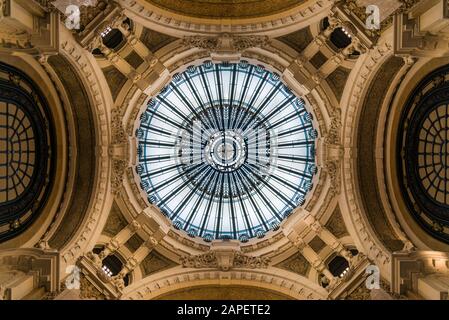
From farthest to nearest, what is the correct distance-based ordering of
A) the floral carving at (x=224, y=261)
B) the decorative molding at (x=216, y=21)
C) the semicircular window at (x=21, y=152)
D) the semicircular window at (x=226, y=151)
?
the semicircular window at (x=226, y=151) → the floral carving at (x=224, y=261) → the decorative molding at (x=216, y=21) → the semicircular window at (x=21, y=152)

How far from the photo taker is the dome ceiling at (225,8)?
15688 millimetres

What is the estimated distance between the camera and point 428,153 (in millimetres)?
13602

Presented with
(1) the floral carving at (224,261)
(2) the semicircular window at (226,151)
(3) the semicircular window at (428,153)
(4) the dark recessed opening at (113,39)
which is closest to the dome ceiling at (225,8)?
(4) the dark recessed opening at (113,39)

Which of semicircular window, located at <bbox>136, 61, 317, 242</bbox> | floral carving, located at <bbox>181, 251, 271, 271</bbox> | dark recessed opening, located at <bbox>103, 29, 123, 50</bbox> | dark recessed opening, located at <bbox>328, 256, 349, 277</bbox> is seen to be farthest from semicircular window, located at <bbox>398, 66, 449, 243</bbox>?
dark recessed opening, located at <bbox>103, 29, 123, 50</bbox>

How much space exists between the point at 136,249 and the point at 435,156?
10877 mm

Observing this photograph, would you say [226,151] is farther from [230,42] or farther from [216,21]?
[216,21]

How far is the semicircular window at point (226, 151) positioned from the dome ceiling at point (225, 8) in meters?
3.96

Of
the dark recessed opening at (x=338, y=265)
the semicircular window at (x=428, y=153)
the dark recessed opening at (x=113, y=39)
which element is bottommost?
the dark recessed opening at (x=338, y=265)

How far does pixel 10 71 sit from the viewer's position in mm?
12766

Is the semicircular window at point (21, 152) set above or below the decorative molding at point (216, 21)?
below

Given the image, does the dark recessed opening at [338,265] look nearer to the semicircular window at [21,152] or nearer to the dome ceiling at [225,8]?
the dome ceiling at [225,8]

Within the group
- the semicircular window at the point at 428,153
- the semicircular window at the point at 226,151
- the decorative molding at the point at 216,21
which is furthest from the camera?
the semicircular window at the point at 226,151
